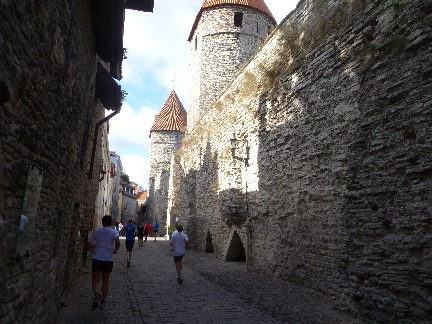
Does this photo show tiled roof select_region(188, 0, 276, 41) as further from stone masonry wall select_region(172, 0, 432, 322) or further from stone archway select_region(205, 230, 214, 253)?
stone archway select_region(205, 230, 214, 253)

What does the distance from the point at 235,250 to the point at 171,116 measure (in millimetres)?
26299

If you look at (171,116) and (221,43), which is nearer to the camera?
(221,43)

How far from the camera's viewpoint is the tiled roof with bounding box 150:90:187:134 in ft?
119

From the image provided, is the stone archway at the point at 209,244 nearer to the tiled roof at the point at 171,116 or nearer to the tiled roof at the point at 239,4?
the tiled roof at the point at 239,4

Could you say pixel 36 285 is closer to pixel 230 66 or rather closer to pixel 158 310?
pixel 158 310

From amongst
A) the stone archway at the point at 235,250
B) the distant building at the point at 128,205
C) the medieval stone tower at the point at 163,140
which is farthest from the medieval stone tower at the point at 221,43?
the distant building at the point at 128,205

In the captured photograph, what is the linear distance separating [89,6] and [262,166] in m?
6.26

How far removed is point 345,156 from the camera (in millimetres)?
6422

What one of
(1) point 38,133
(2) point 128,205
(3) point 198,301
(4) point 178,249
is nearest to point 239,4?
(4) point 178,249

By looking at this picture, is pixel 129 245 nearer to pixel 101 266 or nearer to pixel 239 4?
pixel 101 266

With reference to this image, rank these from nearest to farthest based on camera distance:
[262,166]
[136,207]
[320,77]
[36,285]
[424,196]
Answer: [36,285] → [424,196] → [320,77] → [262,166] → [136,207]

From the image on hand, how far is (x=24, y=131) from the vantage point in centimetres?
276

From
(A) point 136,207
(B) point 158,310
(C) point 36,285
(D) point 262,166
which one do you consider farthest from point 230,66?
(A) point 136,207

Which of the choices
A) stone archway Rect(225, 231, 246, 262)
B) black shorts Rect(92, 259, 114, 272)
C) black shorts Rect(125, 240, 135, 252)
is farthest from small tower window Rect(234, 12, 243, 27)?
black shorts Rect(92, 259, 114, 272)
